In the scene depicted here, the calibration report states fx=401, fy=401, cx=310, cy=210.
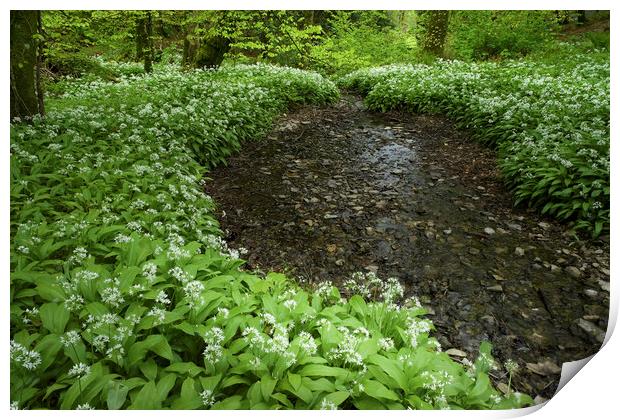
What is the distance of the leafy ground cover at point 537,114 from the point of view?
4285 millimetres

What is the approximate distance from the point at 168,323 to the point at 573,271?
11.5 feet

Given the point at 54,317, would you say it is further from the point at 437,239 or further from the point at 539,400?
the point at 437,239

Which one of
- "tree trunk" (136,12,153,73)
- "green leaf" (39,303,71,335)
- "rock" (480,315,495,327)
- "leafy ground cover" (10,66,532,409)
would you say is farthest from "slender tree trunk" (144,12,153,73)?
"rock" (480,315,495,327)

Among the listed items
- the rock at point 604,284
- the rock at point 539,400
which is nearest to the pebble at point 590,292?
the rock at point 604,284

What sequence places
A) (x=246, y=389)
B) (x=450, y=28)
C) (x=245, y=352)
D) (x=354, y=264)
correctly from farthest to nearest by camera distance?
1. (x=450, y=28)
2. (x=354, y=264)
3. (x=245, y=352)
4. (x=246, y=389)

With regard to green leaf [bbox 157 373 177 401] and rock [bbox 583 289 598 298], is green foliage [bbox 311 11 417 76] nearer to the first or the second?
rock [bbox 583 289 598 298]

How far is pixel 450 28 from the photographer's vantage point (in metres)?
6.60

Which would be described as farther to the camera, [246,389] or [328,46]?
[328,46]

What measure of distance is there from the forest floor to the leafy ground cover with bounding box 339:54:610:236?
0.91 ft

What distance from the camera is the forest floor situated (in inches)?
122

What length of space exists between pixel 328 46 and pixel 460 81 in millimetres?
3142

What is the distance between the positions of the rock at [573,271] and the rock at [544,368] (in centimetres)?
116
